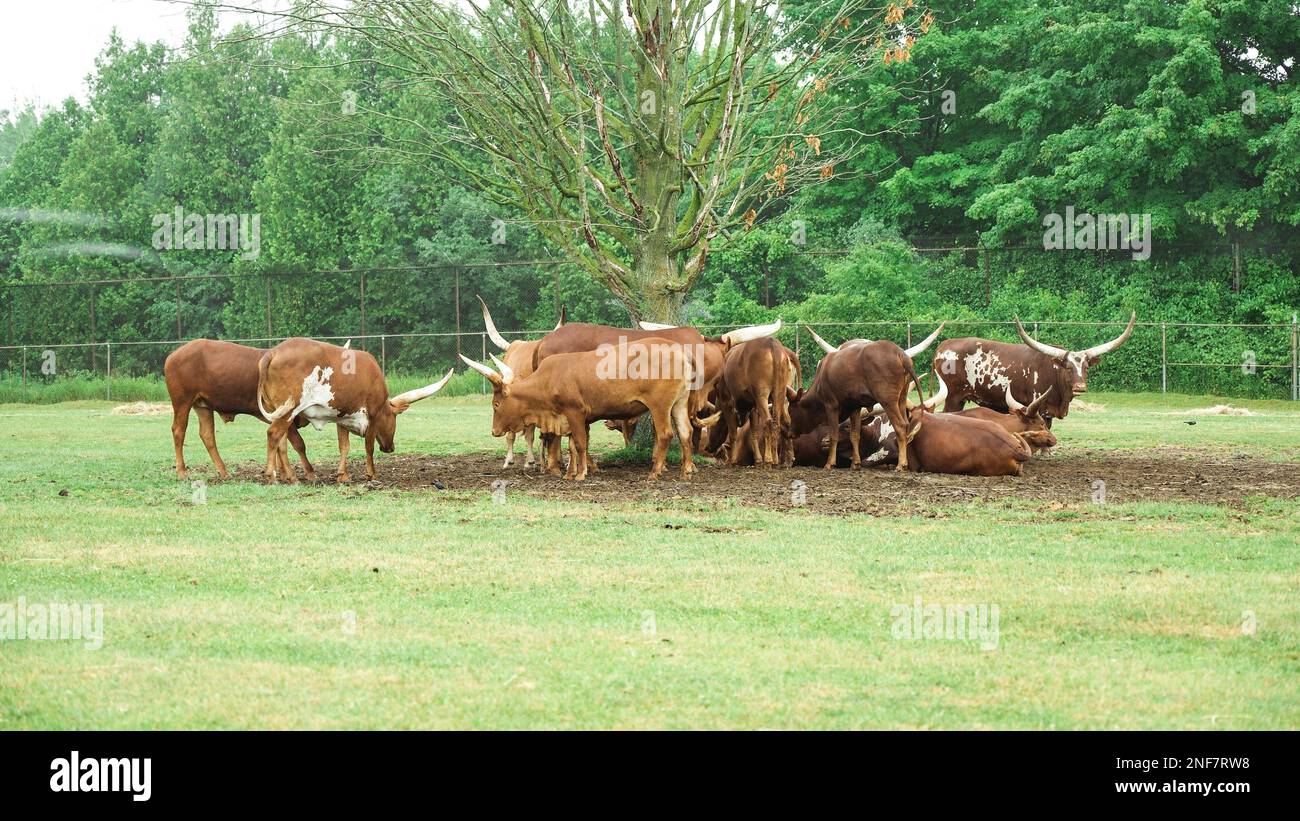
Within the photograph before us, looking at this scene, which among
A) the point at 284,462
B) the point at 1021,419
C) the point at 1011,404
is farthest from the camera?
the point at 1011,404

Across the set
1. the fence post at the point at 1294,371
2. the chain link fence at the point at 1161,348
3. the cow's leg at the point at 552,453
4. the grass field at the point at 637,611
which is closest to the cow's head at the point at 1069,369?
the grass field at the point at 637,611

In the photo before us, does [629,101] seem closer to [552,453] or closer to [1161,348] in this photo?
[552,453]

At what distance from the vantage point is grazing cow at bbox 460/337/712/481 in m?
13.1

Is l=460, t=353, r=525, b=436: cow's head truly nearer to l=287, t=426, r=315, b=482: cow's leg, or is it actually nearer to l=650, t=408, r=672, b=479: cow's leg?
l=650, t=408, r=672, b=479: cow's leg

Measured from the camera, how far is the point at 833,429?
14.7m

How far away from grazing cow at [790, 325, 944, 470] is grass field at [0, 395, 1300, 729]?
251 centimetres

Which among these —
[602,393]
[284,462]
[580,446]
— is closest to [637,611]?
[602,393]

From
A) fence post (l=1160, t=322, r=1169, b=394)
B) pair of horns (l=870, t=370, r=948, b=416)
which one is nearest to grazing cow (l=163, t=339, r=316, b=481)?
pair of horns (l=870, t=370, r=948, b=416)

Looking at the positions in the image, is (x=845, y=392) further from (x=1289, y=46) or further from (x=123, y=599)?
(x=1289, y=46)

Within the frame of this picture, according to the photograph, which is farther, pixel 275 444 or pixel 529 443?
pixel 529 443

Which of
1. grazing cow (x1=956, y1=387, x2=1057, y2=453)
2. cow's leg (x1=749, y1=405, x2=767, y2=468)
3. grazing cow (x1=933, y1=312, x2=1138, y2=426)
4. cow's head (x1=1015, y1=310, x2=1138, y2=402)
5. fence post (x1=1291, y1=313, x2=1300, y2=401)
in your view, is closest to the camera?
cow's leg (x1=749, y1=405, x2=767, y2=468)

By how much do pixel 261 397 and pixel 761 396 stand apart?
4.94 metres

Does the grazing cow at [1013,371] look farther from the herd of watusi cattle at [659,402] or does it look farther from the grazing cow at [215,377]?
the grazing cow at [215,377]

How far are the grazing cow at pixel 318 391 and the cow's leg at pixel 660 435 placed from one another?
2816 millimetres
